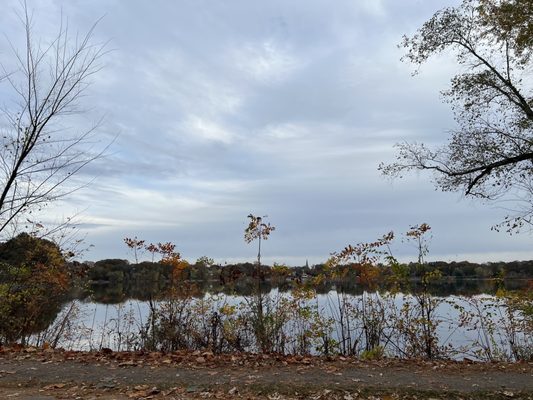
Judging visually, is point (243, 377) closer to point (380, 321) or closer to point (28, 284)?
point (380, 321)

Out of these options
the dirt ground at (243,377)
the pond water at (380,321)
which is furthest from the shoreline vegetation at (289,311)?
the dirt ground at (243,377)

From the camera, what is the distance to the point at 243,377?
7230 millimetres

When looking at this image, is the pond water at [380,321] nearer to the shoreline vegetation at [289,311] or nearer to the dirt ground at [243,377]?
the shoreline vegetation at [289,311]

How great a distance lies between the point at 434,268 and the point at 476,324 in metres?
1.76

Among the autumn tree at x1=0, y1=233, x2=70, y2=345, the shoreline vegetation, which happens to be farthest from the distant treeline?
the autumn tree at x1=0, y1=233, x2=70, y2=345

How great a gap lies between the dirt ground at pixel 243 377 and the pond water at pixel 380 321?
1.73 m

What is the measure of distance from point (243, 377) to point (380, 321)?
4.41m

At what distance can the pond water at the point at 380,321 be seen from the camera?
1041 cm

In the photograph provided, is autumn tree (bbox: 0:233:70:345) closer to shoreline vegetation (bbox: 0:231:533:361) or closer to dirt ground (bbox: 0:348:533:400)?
shoreline vegetation (bbox: 0:231:533:361)

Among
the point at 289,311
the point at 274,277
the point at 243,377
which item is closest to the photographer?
the point at 243,377

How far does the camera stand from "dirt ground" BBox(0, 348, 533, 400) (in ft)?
21.3

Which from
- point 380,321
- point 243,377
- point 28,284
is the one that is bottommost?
point 243,377

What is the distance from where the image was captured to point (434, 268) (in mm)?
10945

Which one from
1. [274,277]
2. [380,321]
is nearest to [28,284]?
[274,277]
